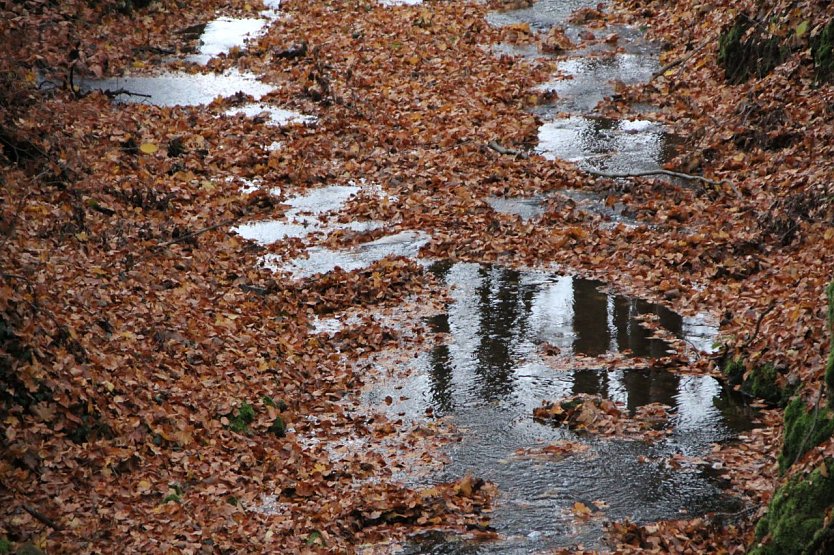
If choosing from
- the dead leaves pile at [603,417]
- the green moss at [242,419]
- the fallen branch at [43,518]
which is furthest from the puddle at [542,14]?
the fallen branch at [43,518]

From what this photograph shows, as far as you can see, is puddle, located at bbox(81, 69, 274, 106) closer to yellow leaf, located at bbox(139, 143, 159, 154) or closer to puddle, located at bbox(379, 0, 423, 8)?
yellow leaf, located at bbox(139, 143, 159, 154)

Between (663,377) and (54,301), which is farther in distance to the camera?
(663,377)

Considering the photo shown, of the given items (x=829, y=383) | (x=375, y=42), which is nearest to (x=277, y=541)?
(x=829, y=383)

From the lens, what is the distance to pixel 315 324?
11.0 metres

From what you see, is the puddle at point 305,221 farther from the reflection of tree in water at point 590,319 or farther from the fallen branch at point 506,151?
the reflection of tree in water at point 590,319

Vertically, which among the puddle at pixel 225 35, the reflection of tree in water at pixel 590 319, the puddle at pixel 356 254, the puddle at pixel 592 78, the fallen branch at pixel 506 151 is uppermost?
the puddle at pixel 225 35

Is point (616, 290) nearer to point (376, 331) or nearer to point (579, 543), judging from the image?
point (376, 331)

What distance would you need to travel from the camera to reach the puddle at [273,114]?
17359 millimetres

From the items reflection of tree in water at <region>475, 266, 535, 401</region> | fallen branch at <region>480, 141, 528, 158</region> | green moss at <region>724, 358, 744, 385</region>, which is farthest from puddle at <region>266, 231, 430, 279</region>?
green moss at <region>724, 358, 744, 385</region>

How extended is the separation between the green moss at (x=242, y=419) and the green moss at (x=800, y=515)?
175 inches

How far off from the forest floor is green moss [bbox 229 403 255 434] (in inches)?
1.6

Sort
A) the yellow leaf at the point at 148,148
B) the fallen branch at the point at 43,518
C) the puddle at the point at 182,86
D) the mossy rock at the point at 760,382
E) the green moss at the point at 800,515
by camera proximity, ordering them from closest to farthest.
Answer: the green moss at the point at 800,515 < the fallen branch at the point at 43,518 < the mossy rock at the point at 760,382 < the yellow leaf at the point at 148,148 < the puddle at the point at 182,86

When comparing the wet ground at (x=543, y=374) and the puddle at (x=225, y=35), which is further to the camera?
the puddle at (x=225, y=35)

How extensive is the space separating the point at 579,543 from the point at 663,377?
10.1ft
